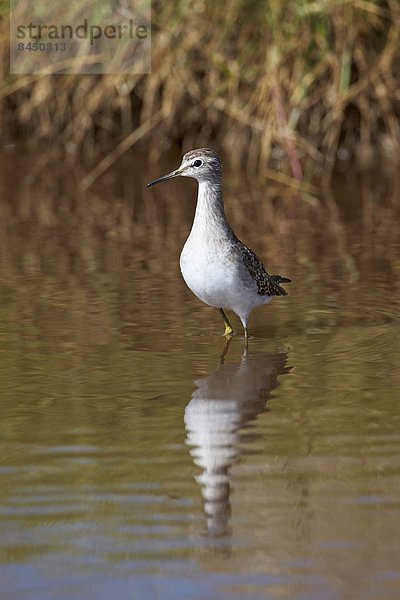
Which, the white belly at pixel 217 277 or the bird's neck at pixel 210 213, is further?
the bird's neck at pixel 210 213

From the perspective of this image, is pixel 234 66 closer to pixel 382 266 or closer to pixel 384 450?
pixel 382 266

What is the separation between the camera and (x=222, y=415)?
18.3ft

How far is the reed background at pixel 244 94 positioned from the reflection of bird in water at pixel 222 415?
4315 mm

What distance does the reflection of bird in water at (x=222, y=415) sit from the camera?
458cm

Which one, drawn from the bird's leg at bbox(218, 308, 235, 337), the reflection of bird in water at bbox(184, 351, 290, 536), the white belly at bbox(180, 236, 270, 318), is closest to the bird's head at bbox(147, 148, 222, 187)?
the white belly at bbox(180, 236, 270, 318)

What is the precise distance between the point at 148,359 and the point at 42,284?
66.9 inches

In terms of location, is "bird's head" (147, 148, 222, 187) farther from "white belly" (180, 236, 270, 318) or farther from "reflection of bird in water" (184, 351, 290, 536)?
"reflection of bird in water" (184, 351, 290, 536)

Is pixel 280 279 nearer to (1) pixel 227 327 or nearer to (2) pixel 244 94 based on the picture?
(1) pixel 227 327

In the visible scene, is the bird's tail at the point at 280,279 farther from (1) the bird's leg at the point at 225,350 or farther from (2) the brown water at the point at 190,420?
(1) the bird's leg at the point at 225,350

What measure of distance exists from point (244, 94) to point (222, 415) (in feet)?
21.1

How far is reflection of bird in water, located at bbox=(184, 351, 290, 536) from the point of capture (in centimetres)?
458

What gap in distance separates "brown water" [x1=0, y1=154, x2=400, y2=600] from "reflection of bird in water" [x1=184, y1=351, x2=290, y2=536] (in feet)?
0.04

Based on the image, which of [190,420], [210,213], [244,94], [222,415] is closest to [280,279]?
[210,213]

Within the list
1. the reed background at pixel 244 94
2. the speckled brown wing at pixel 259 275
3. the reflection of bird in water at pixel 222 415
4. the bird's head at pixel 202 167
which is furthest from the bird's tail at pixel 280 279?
the reed background at pixel 244 94
